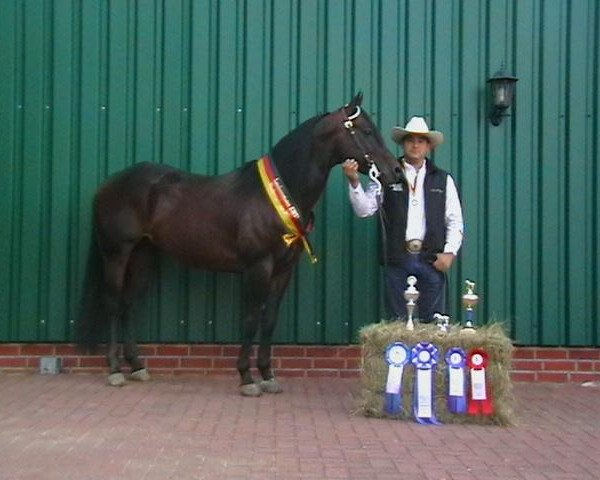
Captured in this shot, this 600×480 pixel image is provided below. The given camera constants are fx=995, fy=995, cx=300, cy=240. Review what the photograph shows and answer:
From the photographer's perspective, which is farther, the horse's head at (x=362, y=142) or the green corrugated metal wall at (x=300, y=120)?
the green corrugated metal wall at (x=300, y=120)

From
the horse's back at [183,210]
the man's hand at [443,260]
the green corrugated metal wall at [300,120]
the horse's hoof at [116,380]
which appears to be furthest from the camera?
the green corrugated metal wall at [300,120]

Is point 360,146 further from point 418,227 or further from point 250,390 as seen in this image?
point 250,390

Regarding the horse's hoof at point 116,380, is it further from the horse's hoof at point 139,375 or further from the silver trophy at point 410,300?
the silver trophy at point 410,300

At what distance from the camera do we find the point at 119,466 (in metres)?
5.63

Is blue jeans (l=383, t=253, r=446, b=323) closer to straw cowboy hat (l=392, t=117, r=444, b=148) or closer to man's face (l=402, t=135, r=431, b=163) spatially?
man's face (l=402, t=135, r=431, b=163)

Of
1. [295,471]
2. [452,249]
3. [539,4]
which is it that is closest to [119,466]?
[295,471]

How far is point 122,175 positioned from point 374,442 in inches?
130

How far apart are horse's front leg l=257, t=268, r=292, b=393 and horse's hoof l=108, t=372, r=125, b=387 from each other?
1138mm

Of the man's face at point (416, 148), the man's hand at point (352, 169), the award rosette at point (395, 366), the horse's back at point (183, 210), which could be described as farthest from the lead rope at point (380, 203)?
the award rosette at point (395, 366)

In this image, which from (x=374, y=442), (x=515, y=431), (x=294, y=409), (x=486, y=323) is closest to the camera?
(x=374, y=442)

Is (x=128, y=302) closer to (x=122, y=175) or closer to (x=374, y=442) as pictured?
(x=122, y=175)

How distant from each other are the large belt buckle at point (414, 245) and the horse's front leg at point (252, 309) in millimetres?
1071

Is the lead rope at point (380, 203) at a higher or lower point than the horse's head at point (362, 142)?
lower

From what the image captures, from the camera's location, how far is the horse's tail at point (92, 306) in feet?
27.8
